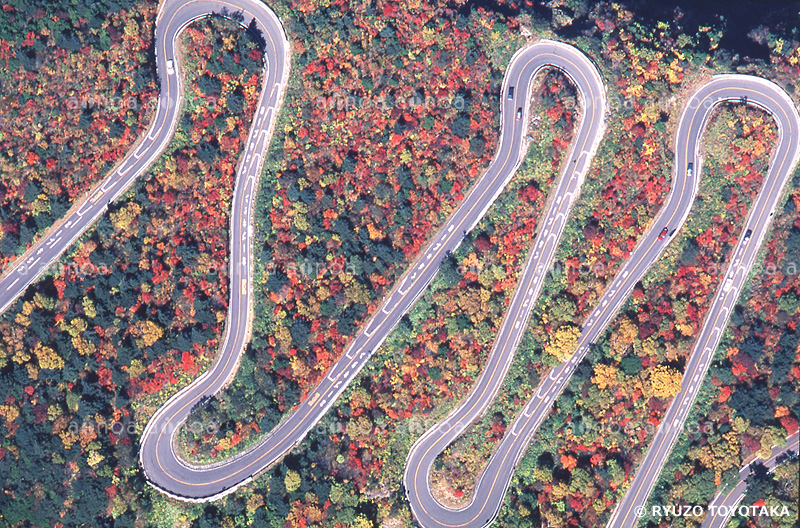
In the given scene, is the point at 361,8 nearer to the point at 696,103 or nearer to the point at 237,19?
the point at 237,19

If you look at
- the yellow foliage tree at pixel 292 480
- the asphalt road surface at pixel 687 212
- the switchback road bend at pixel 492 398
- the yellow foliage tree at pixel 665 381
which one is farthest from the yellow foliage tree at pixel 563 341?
the yellow foliage tree at pixel 292 480

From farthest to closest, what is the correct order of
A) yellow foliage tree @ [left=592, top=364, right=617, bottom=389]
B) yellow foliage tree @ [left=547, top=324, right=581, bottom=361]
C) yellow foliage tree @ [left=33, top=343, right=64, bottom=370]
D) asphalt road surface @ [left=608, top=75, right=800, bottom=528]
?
asphalt road surface @ [left=608, top=75, right=800, bottom=528] < yellow foliage tree @ [left=592, top=364, right=617, bottom=389] < yellow foliage tree @ [left=547, top=324, right=581, bottom=361] < yellow foliage tree @ [left=33, top=343, right=64, bottom=370]

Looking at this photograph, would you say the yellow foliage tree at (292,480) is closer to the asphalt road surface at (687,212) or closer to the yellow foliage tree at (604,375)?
the yellow foliage tree at (604,375)

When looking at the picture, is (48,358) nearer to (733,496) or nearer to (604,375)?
(604,375)

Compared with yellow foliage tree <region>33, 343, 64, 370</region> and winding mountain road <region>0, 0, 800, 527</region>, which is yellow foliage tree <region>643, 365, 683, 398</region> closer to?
winding mountain road <region>0, 0, 800, 527</region>

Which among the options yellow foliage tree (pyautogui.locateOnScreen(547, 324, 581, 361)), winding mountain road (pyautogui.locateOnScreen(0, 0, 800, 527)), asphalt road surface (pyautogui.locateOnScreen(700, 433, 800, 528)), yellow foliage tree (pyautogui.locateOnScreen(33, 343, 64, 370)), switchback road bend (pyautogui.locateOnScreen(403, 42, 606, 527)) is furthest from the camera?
switchback road bend (pyautogui.locateOnScreen(403, 42, 606, 527))

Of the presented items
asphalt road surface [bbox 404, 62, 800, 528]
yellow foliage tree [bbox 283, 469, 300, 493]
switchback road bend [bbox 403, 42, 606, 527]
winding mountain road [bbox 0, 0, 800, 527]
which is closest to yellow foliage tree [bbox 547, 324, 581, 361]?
asphalt road surface [bbox 404, 62, 800, 528]

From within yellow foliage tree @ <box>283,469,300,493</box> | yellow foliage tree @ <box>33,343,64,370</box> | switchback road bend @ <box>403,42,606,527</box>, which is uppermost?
switchback road bend @ <box>403,42,606,527</box>

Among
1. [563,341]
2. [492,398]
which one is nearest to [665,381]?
[563,341]
